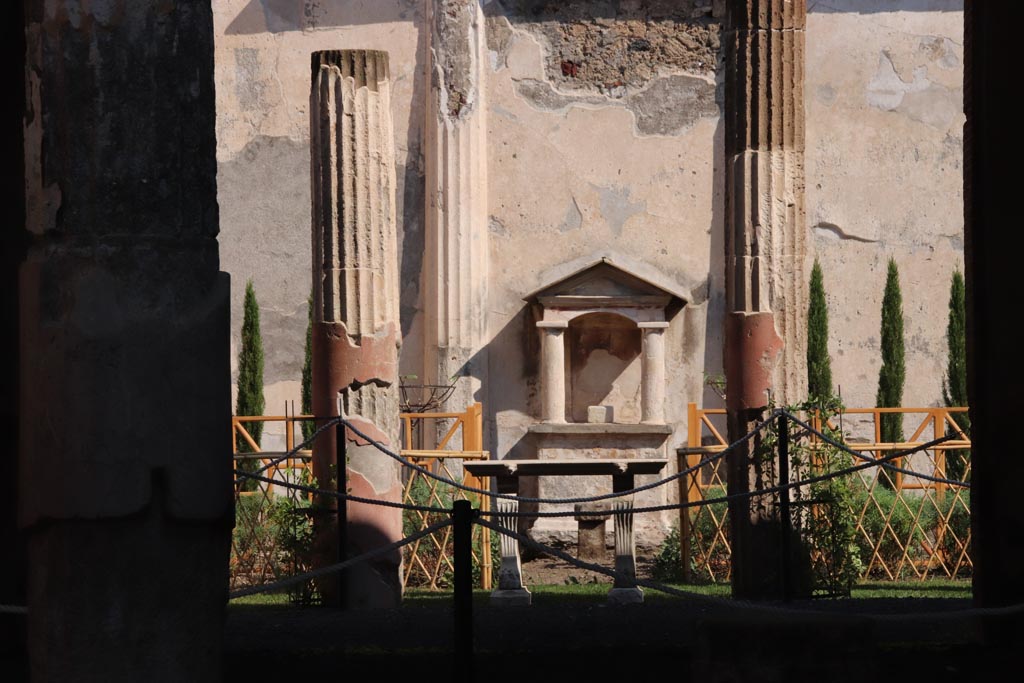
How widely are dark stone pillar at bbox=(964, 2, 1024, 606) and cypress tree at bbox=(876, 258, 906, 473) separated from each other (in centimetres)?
1171

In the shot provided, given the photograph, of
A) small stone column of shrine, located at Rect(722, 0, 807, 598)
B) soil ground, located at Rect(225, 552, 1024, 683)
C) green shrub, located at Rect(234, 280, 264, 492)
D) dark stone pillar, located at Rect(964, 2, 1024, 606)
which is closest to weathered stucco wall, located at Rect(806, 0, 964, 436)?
green shrub, located at Rect(234, 280, 264, 492)

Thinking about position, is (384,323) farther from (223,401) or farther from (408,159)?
(408,159)

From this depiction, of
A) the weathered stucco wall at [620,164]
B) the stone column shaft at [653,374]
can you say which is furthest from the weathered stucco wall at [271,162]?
the stone column shaft at [653,374]

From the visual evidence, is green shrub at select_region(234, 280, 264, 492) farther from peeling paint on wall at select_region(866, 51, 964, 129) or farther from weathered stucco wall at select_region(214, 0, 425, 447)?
peeling paint on wall at select_region(866, 51, 964, 129)

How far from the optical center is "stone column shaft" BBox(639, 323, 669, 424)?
57.7 feet

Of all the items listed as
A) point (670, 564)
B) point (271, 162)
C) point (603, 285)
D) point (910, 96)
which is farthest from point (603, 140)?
point (670, 564)

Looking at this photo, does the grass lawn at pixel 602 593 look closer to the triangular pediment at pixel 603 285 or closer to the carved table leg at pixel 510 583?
the carved table leg at pixel 510 583

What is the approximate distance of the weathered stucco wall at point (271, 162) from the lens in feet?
61.1

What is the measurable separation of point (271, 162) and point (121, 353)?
14.9m

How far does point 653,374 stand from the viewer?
693 inches

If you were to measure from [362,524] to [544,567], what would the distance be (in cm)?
514

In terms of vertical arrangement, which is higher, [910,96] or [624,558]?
[910,96]

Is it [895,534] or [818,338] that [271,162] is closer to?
[818,338]

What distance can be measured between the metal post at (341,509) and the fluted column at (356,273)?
39 cm
